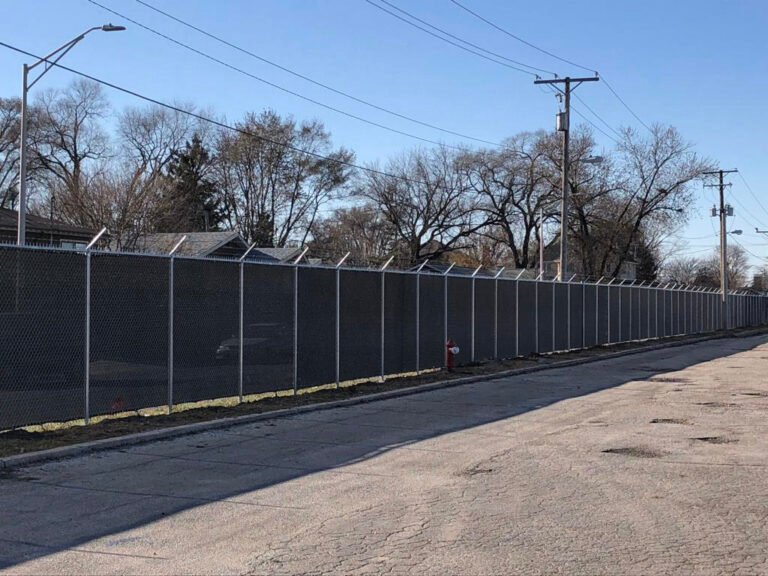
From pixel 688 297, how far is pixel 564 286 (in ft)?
69.8

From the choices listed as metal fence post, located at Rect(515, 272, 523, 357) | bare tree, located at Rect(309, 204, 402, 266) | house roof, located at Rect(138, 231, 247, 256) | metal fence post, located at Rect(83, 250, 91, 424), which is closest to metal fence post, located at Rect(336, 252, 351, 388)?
metal fence post, located at Rect(83, 250, 91, 424)

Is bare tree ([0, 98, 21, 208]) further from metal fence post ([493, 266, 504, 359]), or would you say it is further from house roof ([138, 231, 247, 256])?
metal fence post ([493, 266, 504, 359])

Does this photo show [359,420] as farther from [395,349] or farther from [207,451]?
[395,349]

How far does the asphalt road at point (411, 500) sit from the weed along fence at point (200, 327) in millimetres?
1392

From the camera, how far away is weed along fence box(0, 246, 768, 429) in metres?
10.2

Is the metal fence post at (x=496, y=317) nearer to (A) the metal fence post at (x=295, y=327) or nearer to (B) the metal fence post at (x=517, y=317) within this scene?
(B) the metal fence post at (x=517, y=317)

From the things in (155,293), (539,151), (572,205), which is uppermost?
(539,151)

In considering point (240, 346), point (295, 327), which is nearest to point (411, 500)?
point (240, 346)

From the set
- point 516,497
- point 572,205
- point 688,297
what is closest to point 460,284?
point 516,497

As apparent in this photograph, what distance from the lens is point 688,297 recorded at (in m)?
46.8

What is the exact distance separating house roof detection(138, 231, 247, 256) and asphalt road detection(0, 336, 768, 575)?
23996 mm

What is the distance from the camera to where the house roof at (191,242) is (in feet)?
116

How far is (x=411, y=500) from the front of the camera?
7.48 m

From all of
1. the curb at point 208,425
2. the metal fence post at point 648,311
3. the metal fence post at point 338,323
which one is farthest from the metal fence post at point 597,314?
the metal fence post at point 338,323
